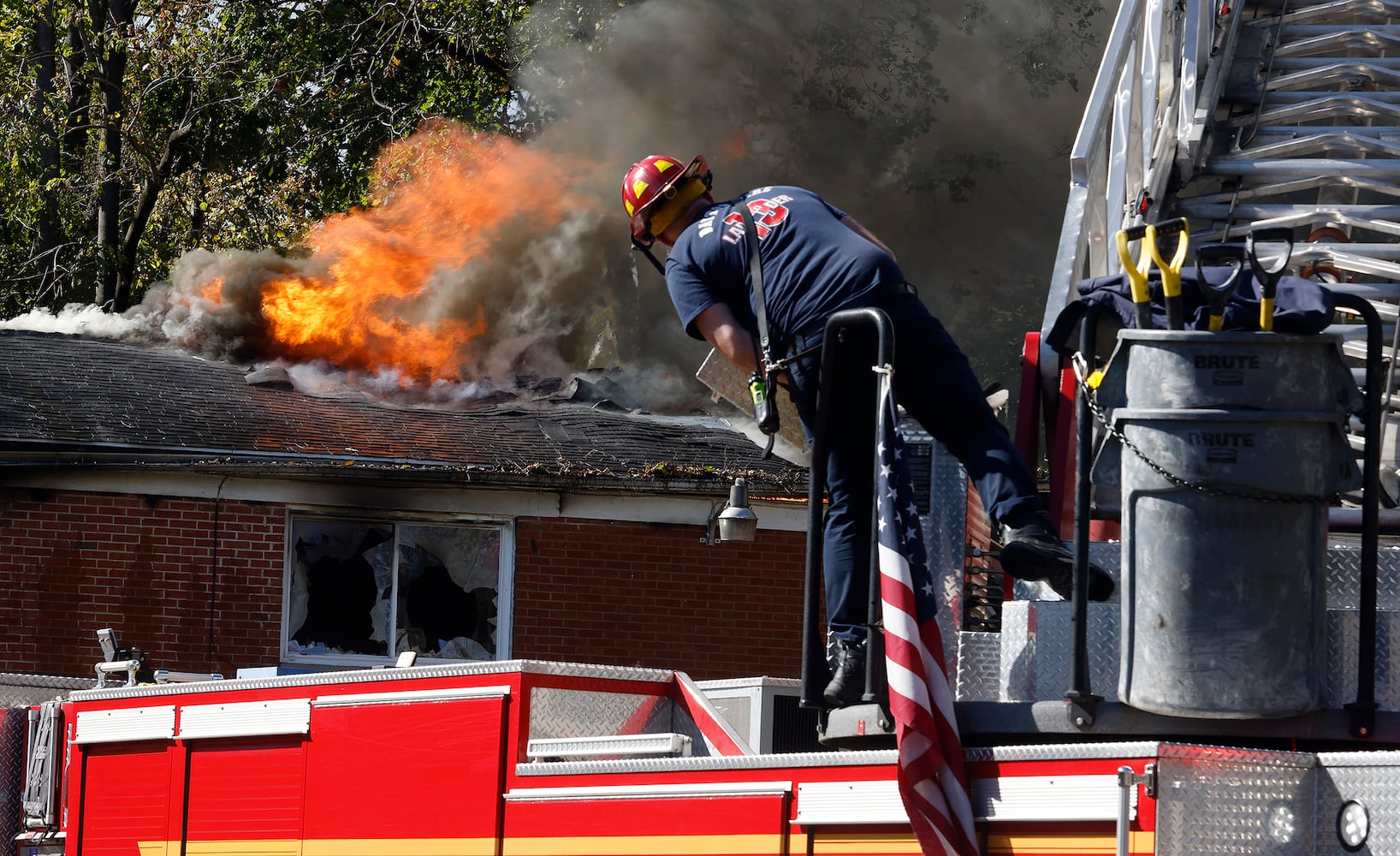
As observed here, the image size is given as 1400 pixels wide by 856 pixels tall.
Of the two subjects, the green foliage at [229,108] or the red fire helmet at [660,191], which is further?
the green foliage at [229,108]

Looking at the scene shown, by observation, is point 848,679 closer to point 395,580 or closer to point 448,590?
point 395,580

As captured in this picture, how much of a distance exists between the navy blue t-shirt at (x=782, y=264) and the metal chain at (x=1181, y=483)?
708mm

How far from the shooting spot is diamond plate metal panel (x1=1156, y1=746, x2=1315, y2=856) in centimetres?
297

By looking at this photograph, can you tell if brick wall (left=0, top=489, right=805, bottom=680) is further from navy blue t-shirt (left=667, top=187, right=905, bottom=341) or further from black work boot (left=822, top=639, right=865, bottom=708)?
black work boot (left=822, top=639, right=865, bottom=708)

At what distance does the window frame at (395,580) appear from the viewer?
42.1 ft

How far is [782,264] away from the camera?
4.00 metres

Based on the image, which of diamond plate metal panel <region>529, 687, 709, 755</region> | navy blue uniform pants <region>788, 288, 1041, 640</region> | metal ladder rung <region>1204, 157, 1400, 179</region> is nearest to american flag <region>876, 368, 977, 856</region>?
navy blue uniform pants <region>788, 288, 1041, 640</region>

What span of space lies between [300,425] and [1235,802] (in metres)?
11.1

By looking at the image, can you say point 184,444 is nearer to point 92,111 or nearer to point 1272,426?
point 1272,426

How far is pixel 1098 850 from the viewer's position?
3.07 m

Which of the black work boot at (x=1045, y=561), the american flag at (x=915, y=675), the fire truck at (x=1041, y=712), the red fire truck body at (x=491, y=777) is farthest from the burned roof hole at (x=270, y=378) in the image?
the american flag at (x=915, y=675)

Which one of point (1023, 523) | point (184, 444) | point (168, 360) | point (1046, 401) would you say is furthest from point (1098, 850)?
point (168, 360)

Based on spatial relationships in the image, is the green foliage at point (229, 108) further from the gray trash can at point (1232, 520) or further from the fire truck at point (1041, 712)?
the gray trash can at point (1232, 520)

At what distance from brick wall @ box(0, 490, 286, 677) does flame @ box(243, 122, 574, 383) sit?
2584mm
